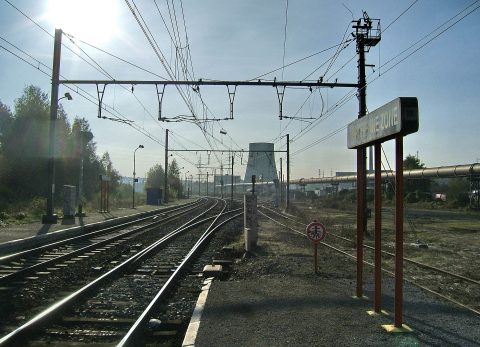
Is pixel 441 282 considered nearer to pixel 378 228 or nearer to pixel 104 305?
pixel 378 228

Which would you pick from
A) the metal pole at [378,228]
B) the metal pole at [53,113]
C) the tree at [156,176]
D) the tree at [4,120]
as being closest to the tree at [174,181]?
the tree at [156,176]

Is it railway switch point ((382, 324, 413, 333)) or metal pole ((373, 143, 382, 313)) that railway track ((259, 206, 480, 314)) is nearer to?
metal pole ((373, 143, 382, 313))

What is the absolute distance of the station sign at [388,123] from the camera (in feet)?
21.0

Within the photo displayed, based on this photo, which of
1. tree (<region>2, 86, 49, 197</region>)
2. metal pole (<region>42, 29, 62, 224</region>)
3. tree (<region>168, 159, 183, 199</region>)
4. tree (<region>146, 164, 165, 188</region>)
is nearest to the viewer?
metal pole (<region>42, 29, 62, 224</region>)

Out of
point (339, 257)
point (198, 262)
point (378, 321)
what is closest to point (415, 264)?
point (339, 257)

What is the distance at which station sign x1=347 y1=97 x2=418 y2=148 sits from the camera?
6.41 metres

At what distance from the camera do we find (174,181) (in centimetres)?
10356

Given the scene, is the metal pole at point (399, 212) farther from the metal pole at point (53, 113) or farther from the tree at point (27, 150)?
the tree at point (27, 150)

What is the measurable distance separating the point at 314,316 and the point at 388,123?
312 cm

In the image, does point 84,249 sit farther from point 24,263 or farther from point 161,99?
point 161,99

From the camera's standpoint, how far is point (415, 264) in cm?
1427

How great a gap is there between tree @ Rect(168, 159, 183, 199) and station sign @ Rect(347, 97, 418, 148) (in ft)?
285

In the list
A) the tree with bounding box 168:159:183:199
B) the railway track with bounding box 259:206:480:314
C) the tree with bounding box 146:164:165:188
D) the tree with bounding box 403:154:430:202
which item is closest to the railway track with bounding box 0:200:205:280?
the railway track with bounding box 259:206:480:314

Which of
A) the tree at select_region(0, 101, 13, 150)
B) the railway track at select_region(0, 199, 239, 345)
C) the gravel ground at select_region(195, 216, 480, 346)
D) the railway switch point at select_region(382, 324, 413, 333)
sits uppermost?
the tree at select_region(0, 101, 13, 150)
